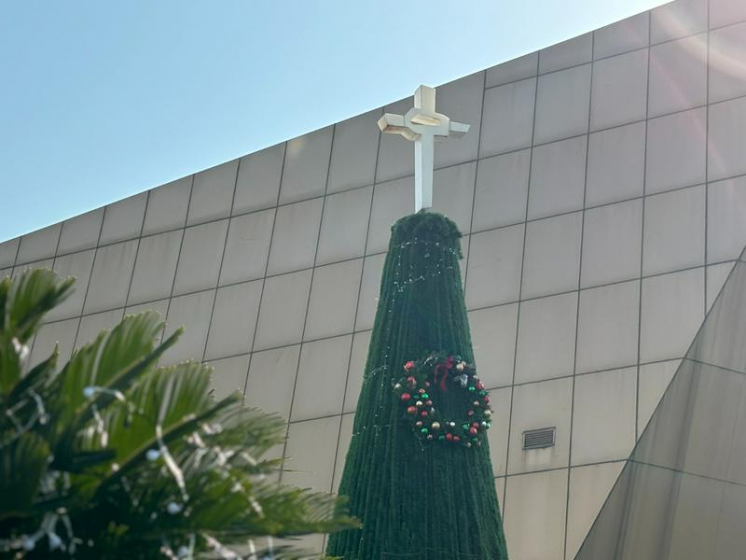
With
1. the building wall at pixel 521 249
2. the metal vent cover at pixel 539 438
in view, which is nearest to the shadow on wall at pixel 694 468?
the building wall at pixel 521 249

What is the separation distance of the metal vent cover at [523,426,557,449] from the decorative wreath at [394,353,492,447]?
843 cm

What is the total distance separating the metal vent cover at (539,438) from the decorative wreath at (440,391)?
8.43 meters

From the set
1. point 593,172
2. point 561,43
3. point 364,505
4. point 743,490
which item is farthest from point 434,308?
point 561,43

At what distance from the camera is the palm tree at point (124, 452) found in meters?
6.51

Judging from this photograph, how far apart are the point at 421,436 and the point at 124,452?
12.6 ft

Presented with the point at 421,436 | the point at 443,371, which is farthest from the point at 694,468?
the point at 421,436

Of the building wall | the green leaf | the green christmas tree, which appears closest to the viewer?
the green leaf

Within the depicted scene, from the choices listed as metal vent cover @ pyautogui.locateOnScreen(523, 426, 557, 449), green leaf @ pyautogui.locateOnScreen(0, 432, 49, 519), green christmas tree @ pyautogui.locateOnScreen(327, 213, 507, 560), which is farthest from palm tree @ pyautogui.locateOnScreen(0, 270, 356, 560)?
metal vent cover @ pyautogui.locateOnScreen(523, 426, 557, 449)

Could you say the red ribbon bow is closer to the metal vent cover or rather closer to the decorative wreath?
the decorative wreath

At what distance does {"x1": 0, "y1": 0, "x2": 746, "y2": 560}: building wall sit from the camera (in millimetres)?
18797

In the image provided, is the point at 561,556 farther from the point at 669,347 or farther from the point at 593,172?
the point at 593,172

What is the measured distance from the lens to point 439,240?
37.4 ft

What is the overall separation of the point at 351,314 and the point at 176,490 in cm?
1565

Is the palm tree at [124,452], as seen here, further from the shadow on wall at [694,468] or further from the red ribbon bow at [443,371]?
the shadow on wall at [694,468]
